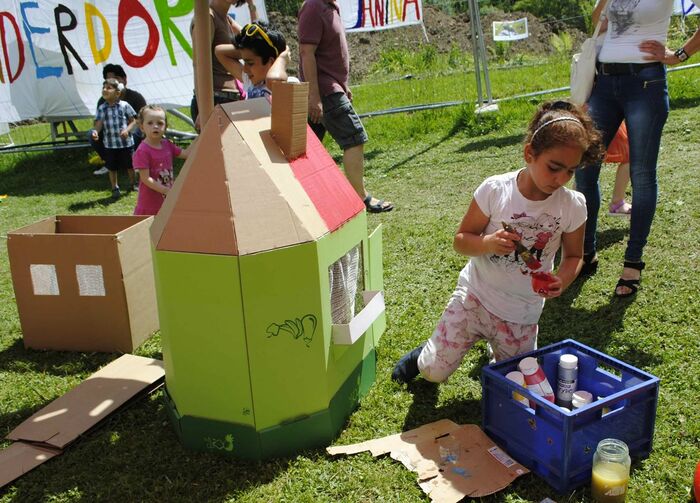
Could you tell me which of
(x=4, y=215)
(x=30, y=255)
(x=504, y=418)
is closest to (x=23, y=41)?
(x=4, y=215)

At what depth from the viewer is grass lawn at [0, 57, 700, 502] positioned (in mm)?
2369

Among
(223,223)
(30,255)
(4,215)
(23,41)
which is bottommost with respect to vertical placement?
(4,215)

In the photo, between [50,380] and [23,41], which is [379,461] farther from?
[23,41]

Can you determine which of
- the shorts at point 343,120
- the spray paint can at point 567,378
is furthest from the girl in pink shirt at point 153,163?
the spray paint can at point 567,378

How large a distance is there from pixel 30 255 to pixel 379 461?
2.19 metres

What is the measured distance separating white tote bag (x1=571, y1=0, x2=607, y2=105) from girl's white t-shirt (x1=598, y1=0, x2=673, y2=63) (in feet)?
0.24

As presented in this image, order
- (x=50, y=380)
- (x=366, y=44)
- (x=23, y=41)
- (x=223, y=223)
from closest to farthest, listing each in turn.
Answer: (x=223, y=223), (x=50, y=380), (x=23, y=41), (x=366, y=44)

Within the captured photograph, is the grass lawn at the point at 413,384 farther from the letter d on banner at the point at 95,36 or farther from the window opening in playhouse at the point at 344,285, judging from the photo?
the letter d on banner at the point at 95,36

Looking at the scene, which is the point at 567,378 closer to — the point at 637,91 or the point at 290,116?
the point at 290,116

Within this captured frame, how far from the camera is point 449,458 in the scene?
245 cm

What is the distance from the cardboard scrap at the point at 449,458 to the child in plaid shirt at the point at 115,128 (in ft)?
19.1

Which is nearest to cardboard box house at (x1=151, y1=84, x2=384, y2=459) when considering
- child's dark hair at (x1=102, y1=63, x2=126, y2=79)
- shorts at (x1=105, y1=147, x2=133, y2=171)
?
shorts at (x1=105, y1=147, x2=133, y2=171)

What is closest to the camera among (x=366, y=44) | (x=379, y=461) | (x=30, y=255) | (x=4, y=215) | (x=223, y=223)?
(x=223, y=223)

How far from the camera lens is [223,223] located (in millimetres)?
2309
